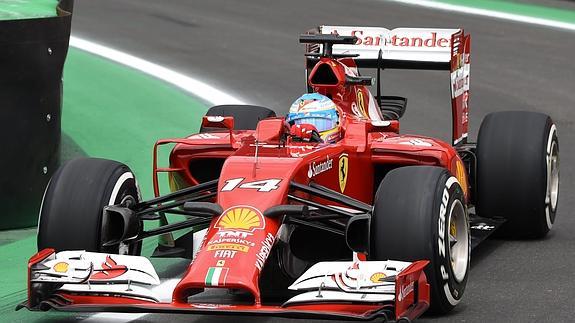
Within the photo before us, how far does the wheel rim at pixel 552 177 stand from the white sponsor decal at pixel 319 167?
2106mm

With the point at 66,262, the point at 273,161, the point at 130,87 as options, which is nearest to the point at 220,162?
the point at 273,161

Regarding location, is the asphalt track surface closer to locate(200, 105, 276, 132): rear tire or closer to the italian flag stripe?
the italian flag stripe

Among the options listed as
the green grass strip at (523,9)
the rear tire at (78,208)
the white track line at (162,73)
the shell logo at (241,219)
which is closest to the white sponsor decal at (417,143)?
the shell logo at (241,219)

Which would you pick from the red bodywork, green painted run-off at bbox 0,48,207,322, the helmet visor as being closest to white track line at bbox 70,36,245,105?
green painted run-off at bbox 0,48,207,322

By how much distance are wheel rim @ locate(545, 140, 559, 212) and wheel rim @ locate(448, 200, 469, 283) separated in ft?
5.67

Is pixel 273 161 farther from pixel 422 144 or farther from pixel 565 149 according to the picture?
pixel 565 149

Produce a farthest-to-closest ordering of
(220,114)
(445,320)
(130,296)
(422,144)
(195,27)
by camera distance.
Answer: (195,27) < (220,114) < (422,144) < (445,320) < (130,296)

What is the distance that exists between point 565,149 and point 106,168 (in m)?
6.47

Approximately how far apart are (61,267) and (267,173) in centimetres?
133

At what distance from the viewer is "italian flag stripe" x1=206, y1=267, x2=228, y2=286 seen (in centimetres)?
720

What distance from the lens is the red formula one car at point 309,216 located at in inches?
287

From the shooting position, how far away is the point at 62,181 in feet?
26.8

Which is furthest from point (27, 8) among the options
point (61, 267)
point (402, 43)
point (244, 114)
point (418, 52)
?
point (61, 267)

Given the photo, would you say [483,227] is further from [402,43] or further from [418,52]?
[402,43]
